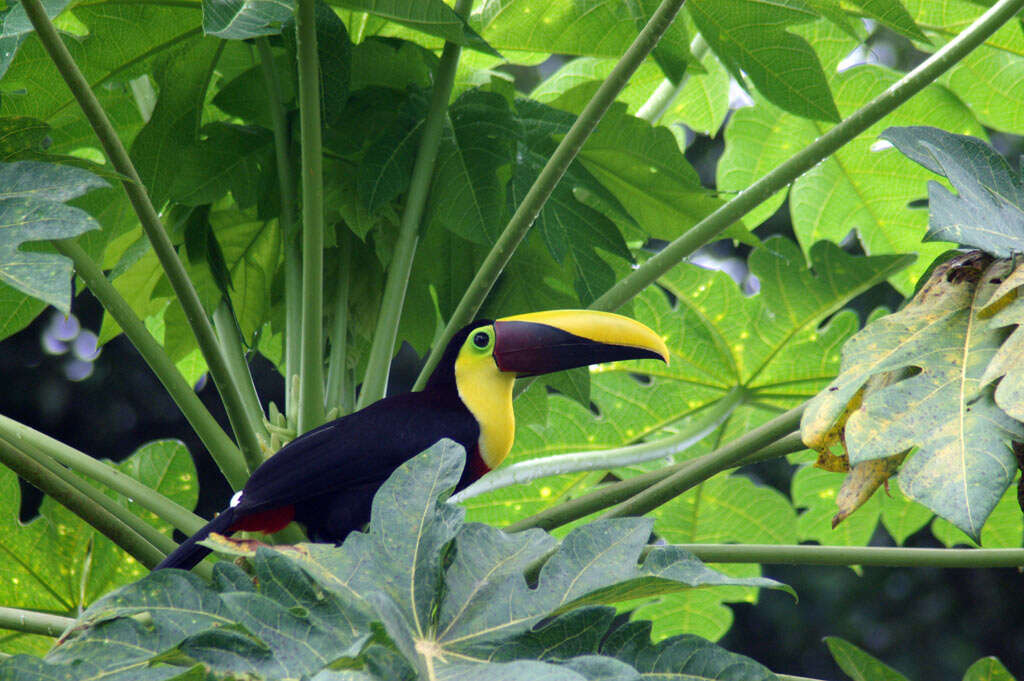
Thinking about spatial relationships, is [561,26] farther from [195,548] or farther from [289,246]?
[195,548]

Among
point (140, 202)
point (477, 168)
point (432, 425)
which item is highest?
point (140, 202)

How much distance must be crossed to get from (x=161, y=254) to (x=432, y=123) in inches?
20.9

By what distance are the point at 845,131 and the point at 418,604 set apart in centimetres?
92

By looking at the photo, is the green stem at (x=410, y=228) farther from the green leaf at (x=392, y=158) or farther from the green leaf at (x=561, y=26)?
the green leaf at (x=561, y=26)

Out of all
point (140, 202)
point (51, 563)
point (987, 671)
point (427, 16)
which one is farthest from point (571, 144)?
point (51, 563)

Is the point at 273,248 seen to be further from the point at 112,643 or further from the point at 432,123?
the point at 112,643

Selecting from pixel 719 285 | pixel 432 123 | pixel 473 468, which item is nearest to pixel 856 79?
pixel 719 285

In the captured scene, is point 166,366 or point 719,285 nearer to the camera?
point 166,366

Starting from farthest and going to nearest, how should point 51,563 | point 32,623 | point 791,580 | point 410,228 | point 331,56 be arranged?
point 791,580 < point 51,563 < point 410,228 < point 331,56 < point 32,623

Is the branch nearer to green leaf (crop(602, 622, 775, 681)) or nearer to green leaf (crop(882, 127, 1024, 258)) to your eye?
green leaf (crop(602, 622, 775, 681))

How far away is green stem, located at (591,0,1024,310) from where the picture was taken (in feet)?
5.02

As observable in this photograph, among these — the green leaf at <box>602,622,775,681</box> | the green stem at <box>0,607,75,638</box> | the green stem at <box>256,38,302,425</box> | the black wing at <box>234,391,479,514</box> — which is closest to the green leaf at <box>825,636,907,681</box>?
the green leaf at <box>602,622,775,681</box>

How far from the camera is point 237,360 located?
71.4 inches

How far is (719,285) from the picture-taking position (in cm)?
221
